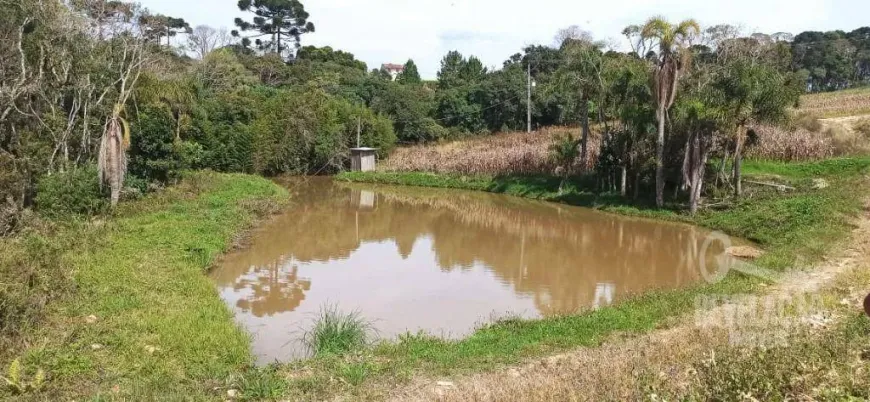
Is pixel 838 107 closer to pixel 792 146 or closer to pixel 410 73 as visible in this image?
pixel 792 146

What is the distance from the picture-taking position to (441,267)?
39.5 feet

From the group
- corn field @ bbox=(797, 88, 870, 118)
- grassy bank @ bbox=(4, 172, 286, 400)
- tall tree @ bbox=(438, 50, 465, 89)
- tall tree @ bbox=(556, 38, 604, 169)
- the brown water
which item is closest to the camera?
grassy bank @ bbox=(4, 172, 286, 400)

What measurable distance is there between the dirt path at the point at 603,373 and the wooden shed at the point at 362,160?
82.2 feet

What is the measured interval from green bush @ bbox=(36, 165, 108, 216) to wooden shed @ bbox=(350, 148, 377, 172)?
1757 centimetres

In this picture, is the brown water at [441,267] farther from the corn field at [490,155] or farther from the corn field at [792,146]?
the corn field at [792,146]

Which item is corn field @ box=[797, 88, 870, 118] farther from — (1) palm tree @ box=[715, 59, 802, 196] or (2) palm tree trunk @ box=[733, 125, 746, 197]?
(1) palm tree @ box=[715, 59, 802, 196]

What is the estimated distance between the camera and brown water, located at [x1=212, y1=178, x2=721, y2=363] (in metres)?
8.76

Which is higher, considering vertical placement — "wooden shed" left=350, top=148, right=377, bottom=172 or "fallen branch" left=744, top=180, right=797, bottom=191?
"wooden shed" left=350, top=148, right=377, bottom=172

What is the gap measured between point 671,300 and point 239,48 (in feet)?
162

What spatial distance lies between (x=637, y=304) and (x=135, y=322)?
21.9ft

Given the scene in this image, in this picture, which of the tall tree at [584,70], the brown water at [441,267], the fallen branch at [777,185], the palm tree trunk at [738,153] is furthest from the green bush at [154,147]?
the fallen branch at [777,185]

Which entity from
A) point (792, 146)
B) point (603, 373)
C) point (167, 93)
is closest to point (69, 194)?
point (167, 93)

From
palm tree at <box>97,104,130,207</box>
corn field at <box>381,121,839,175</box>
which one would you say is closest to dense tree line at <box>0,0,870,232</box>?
palm tree at <box>97,104,130,207</box>

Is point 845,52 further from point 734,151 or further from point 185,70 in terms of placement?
point 185,70
